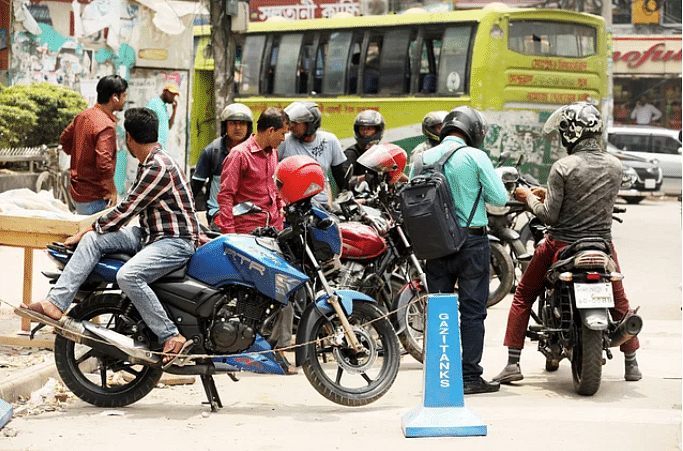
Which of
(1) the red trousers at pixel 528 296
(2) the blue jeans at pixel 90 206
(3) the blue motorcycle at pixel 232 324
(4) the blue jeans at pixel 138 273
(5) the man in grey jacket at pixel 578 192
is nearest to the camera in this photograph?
(4) the blue jeans at pixel 138 273

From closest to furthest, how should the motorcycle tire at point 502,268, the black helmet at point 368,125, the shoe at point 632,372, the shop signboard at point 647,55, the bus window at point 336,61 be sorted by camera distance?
the shoe at point 632,372, the black helmet at point 368,125, the motorcycle tire at point 502,268, the bus window at point 336,61, the shop signboard at point 647,55

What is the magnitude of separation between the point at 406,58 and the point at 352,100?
1212 millimetres

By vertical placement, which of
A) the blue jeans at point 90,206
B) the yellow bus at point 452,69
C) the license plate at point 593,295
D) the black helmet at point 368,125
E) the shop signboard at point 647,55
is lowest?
the license plate at point 593,295

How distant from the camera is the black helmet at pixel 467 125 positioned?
7367 millimetres

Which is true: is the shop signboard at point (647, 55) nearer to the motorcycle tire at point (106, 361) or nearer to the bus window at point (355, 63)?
the bus window at point (355, 63)

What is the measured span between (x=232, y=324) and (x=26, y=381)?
1420mm

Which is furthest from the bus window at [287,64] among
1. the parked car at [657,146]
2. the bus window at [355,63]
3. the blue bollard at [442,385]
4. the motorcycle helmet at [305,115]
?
the blue bollard at [442,385]

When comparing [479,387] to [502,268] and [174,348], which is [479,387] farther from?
[502,268]

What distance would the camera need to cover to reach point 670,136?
27688 mm

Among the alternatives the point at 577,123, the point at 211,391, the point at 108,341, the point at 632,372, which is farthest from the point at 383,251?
the point at 108,341

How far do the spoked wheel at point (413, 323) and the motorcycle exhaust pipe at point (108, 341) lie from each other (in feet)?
6.60

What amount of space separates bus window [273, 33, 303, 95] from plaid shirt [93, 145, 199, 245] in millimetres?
13564

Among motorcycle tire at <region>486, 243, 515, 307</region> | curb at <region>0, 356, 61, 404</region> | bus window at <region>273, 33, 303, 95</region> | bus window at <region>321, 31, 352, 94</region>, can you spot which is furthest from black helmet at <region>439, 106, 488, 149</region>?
bus window at <region>273, 33, 303, 95</region>

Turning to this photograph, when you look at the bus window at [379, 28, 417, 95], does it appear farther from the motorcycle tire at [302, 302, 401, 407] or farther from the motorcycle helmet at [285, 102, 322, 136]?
the motorcycle tire at [302, 302, 401, 407]
